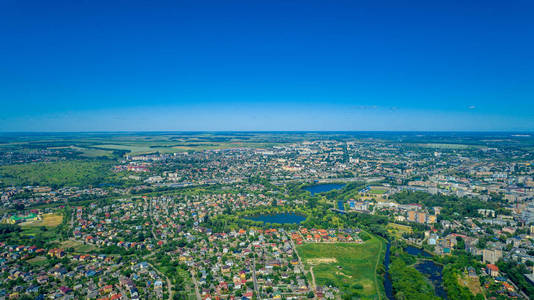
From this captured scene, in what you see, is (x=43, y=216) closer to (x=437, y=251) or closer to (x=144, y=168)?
(x=144, y=168)

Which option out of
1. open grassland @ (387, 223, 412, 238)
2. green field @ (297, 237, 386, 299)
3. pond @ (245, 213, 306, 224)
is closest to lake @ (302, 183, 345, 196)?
pond @ (245, 213, 306, 224)

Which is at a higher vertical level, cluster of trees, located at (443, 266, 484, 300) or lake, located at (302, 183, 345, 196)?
lake, located at (302, 183, 345, 196)

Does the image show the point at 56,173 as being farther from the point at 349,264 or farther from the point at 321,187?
the point at 349,264

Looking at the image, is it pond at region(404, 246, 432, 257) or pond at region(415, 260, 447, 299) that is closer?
pond at region(415, 260, 447, 299)

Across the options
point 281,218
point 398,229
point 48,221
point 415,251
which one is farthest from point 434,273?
point 48,221

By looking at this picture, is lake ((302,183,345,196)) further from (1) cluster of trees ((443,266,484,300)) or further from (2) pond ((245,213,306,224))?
(1) cluster of trees ((443,266,484,300))

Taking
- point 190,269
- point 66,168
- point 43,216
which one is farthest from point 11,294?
point 66,168
